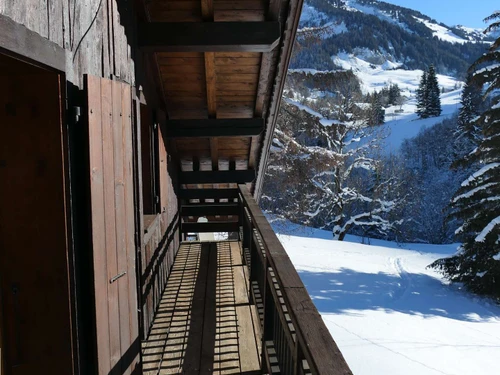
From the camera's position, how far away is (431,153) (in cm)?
4325

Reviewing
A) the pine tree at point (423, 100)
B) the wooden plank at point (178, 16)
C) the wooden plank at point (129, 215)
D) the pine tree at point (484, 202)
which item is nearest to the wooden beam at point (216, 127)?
the wooden plank at point (178, 16)

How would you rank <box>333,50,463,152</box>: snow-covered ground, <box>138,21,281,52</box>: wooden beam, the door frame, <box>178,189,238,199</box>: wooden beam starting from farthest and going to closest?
<box>333,50,463,152</box>: snow-covered ground → <box>178,189,238,199</box>: wooden beam → <box>138,21,281,52</box>: wooden beam → the door frame

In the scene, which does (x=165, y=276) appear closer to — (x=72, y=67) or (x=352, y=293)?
(x=72, y=67)

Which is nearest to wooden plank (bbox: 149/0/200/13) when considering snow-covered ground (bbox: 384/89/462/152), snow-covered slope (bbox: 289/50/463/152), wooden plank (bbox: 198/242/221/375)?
wooden plank (bbox: 198/242/221/375)

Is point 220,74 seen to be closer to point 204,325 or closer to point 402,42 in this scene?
point 204,325

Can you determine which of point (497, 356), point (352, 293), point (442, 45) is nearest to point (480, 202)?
point (352, 293)

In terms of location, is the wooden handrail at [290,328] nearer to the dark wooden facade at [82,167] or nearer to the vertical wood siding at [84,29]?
the dark wooden facade at [82,167]

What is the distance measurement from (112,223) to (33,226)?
58 cm

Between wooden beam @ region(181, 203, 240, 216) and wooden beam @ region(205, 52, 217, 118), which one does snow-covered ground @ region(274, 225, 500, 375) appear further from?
wooden beam @ region(205, 52, 217, 118)

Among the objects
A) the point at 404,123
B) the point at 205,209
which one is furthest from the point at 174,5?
the point at 404,123

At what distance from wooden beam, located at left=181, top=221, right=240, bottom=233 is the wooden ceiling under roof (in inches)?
50.5

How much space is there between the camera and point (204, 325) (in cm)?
455

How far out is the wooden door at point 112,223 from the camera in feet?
8.20

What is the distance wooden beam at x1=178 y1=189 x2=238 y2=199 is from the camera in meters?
8.06
